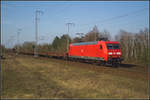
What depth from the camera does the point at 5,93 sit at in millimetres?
7676

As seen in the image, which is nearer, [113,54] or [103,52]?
[113,54]

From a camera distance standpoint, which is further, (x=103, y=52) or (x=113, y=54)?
(x=103, y=52)

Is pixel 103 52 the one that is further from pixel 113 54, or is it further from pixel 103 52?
pixel 113 54

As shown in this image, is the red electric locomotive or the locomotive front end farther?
the red electric locomotive

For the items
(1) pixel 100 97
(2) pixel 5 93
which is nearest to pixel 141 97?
(1) pixel 100 97

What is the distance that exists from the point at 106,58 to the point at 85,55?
553 centimetres

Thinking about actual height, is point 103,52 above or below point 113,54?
above

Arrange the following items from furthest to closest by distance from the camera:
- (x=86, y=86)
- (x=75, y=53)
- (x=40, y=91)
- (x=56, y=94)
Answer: (x=75, y=53) < (x=86, y=86) < (x=40, y=91) < (x=56, y=94)

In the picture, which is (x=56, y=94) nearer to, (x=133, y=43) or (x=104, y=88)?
(x=104, y=88)

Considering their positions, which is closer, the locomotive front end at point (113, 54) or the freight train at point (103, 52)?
the locomotive front end at point (113, 54)

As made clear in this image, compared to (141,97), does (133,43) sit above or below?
above

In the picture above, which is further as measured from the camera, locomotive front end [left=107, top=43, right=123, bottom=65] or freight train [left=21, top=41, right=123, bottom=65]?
freight train [left=21, top=41, right=123, bottom=65]

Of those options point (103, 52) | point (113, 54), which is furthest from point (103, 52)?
point (113, 54)

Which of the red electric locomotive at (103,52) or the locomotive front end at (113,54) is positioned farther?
the red electric locomotive at (103,52)
